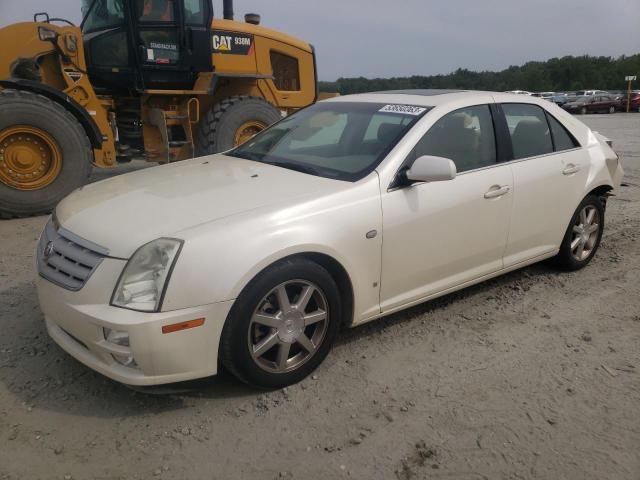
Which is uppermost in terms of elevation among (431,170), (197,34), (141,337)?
(197,34)

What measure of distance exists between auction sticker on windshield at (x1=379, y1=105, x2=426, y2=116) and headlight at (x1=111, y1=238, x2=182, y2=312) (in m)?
1.83

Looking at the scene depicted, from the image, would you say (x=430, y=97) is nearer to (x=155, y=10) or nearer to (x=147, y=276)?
(x=147, y=276)

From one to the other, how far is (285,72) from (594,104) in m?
33.5

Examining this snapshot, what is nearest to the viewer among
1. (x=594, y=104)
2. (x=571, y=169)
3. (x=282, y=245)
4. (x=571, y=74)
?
(x=282, y=245)

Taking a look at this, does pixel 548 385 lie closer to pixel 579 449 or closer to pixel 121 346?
pixel 579 449

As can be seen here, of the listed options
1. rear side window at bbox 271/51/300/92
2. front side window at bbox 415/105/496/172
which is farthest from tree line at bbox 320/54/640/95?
front side window at bbox 415/105/496/172

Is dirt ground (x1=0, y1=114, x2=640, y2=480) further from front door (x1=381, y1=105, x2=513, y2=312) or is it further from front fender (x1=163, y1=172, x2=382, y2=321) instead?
front fender (x1=163, y1=172, x2=382, y2=321)

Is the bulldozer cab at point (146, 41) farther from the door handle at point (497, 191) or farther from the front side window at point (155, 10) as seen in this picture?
the door handle at point (497, 191)

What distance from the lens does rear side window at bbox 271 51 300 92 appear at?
8688 millimetres

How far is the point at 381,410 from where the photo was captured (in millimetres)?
2766

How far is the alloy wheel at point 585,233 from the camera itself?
15.0 ft

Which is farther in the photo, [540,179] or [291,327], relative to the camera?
[540,179]

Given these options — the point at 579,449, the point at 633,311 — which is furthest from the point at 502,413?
the point at 633,311

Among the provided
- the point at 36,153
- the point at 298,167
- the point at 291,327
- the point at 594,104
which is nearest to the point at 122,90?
the point at 36,153
